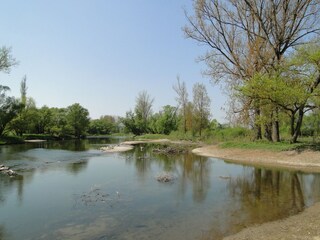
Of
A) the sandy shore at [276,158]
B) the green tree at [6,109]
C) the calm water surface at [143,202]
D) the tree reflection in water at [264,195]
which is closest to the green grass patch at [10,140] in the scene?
the green tree at [6,109]

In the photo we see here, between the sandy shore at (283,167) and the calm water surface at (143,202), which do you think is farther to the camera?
the calm water surface at (143,202)

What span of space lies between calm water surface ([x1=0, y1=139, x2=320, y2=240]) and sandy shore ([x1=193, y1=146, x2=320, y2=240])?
2.13 feet

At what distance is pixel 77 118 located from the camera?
88.8m

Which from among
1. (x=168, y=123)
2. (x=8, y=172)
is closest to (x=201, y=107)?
(x=168, y=123)

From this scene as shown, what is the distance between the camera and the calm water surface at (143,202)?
9570mm

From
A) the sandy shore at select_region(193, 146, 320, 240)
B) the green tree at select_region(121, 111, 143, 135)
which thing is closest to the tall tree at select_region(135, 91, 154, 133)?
the green tree at select_region(121, 111, 143, 135)

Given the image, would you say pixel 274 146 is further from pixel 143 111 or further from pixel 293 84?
pixel 143 111

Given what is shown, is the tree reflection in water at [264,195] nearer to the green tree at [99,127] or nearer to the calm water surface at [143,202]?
the calm water surface at [143,202]

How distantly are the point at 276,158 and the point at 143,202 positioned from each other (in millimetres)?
16582

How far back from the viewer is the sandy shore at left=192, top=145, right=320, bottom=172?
2316cm

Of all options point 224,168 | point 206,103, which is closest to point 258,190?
point 224,168

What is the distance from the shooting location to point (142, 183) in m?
17.6

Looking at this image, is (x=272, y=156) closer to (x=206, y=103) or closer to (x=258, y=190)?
(x=258, y=190)

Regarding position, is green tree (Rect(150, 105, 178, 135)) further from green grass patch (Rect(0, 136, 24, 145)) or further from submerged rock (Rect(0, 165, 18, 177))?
submerged rock (Rect(0, 165, 18, 177))
